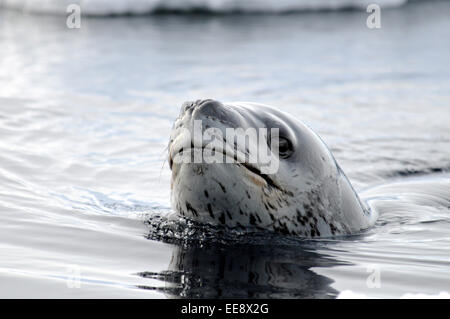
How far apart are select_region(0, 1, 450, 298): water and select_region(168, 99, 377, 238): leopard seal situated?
14cm

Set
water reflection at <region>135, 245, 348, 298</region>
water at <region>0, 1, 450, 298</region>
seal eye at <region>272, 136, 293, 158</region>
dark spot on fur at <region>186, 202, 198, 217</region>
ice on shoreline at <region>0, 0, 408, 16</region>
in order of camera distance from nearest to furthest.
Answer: water reflection at <region>135, 245, 348, 298</region>, water at <region>0, 1, 450, 298</region>, dark spot on fur at <region>186, 202, 198, 217</region>, seal eye at <region>272, 136, 293, 158</region>, ice on shoreline at <region>0, 0, 408, 16</region>

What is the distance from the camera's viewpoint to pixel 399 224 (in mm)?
5320

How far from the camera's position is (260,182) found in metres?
4.11

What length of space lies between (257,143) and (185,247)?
27.1 inches

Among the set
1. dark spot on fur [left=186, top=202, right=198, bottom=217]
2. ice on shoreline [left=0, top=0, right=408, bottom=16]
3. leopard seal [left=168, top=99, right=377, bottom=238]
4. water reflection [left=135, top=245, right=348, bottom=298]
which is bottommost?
water reflection [left=135, top=245, right=348, bottom=298]

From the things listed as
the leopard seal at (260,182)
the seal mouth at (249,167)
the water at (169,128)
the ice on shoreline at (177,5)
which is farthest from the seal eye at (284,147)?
the ice on shoreline at (177,5)

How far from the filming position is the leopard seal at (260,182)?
3957 mm

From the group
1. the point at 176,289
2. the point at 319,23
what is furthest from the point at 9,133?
the point at 319,23

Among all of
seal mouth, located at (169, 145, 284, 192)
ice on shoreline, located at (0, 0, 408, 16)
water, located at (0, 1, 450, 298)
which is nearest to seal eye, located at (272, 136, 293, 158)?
seal mouth, located at (169, 145, 284, 192)

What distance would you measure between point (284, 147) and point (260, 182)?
0.31 meters

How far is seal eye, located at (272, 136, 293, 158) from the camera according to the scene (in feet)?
14.1

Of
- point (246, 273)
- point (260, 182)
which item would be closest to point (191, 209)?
point (260, 182)

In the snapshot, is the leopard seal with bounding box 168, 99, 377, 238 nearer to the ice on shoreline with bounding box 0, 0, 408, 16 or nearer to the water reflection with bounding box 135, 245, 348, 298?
the water reflection with bounding box 135, 245, 348, 298

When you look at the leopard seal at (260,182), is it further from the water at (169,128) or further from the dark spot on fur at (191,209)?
the water at (169,128)
